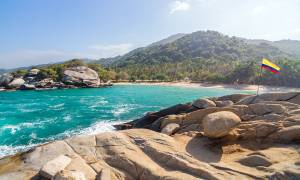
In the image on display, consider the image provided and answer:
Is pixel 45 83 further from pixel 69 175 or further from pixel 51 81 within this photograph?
pixel 69 175

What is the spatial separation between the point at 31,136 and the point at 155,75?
266 feet

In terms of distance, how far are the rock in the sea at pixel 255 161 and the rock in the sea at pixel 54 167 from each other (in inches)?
283

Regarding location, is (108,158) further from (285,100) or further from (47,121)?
(47,121)

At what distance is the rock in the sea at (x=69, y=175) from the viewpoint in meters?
6.80

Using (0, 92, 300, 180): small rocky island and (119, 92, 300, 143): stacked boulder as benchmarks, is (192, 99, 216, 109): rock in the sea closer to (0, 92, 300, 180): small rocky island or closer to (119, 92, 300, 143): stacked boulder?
(119, 92, 300, 143): stacked boulder

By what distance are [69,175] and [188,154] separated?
4870 millimetres

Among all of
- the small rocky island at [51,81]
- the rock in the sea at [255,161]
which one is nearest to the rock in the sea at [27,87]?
the small rocky island at [51,81]

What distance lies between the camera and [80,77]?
8138cm

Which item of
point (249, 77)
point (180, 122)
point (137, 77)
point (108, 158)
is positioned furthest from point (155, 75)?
point (108, 158)

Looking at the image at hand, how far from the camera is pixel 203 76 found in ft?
283

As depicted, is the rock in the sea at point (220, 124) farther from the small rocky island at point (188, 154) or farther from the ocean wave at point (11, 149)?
the ocean wave at point (11, 149)

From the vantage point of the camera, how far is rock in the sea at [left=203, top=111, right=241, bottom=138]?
31.5 feet

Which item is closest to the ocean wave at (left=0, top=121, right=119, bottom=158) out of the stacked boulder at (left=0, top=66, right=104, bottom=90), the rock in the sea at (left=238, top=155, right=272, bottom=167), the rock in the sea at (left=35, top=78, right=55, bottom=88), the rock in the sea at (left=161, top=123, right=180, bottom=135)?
the rock in the sea at (left=161, top=123, right=180, bottom=135)

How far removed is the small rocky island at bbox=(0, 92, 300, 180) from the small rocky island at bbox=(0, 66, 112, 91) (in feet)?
241
